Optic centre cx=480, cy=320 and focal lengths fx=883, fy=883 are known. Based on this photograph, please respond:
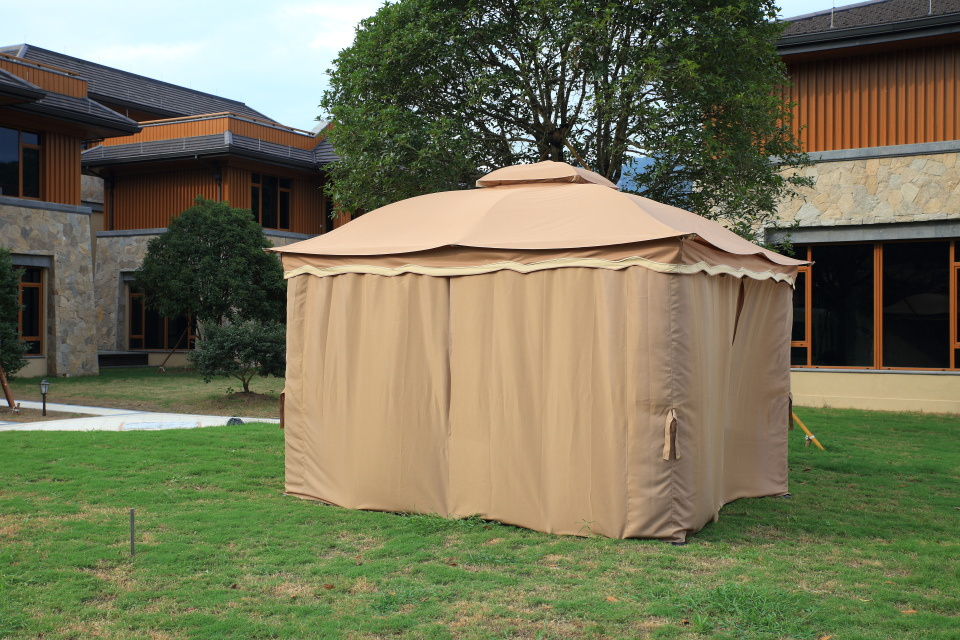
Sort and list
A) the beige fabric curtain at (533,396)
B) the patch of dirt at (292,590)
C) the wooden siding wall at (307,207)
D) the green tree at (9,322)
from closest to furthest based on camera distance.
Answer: the patch of dirt at (292,590)
the beige fabric curtain at (533,396)
the green tree at (9,322)
the wooden siding wall at (307,207)

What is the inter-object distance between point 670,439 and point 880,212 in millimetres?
12064

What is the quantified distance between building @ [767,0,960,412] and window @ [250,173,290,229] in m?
18.1

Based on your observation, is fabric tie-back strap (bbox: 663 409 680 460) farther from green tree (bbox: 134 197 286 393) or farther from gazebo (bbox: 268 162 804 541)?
green tree (bbox: 134 197 286 393)

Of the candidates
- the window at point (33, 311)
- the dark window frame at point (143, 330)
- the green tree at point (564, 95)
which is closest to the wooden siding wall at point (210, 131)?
the dark window frame at point (143, 330)

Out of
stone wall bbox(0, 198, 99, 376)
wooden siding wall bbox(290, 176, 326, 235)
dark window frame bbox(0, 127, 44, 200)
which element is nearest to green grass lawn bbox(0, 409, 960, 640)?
stone wall bbox(0, 198, 99, 376)

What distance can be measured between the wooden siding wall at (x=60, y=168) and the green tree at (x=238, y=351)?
9.66 metres

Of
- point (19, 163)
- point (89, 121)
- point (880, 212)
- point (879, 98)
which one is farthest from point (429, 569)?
point (89, 121)

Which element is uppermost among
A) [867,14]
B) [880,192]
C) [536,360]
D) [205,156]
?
[867,14]

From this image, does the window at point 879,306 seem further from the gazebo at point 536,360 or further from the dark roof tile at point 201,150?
the dark roof tile at point 201,150

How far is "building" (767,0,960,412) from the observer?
15656 millimetres

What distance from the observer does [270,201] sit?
2988 centimetres

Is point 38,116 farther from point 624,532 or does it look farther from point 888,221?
point 624,532

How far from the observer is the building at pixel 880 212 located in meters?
15.7

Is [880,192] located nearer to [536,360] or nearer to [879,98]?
[879,98]
